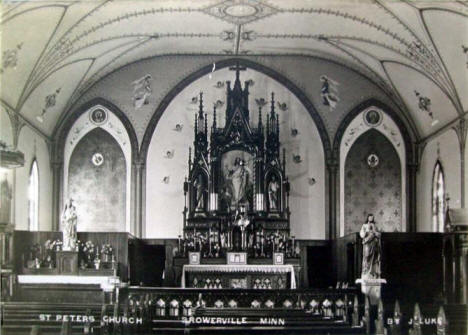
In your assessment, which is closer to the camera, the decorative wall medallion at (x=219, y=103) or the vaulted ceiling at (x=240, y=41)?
the vaulted ceiling at (x=240, y=41)

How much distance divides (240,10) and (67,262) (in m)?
9.31

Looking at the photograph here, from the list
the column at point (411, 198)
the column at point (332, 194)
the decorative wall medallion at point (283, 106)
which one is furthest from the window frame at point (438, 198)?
the decorative wall medallion at point (283, 106)

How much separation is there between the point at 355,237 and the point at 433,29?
691 cm

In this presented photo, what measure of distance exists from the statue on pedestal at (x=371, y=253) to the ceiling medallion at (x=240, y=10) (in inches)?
283

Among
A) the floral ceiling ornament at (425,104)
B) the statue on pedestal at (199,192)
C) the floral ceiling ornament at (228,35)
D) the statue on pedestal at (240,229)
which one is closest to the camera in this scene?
the floral ceiling ornament at (228,35)

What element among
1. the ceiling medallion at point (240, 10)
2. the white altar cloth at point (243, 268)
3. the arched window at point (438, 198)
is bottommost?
the white altar cloth at point (243, 268)

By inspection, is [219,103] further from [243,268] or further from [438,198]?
[438,198]

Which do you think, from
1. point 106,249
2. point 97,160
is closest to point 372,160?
point 97,160

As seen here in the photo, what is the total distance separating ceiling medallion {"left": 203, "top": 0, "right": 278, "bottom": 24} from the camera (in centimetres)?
2334

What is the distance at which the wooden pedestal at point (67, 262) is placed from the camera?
23.5 meters

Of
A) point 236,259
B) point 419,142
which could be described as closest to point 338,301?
point 236,259

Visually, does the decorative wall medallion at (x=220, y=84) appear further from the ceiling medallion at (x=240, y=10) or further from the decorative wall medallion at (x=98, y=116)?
the ceiling medallion at (x=240, y=10)

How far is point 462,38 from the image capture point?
21469mm

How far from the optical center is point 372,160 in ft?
94.7
